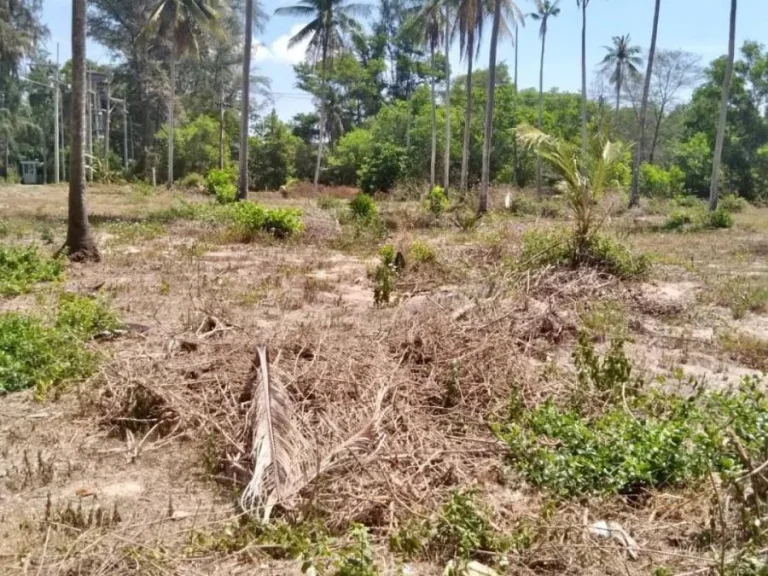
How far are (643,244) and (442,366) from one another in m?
12.2

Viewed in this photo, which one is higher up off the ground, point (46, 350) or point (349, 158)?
point (349, 158)

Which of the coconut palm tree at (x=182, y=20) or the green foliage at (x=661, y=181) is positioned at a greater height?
the coconut palm tree at (x=182, y=20)

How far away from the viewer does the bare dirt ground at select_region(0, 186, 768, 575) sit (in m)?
3.19

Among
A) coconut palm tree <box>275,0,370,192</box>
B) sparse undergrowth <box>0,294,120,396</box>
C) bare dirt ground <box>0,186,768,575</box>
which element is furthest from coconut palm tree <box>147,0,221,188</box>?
sparse undergrowth <box>0,294,120,396</box>

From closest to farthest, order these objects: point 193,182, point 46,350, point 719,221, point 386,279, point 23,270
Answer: point 46,350 < point 386,279 < point 23,270 < point 719,221 < point 193,182

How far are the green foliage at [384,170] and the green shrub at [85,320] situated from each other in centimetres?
2682

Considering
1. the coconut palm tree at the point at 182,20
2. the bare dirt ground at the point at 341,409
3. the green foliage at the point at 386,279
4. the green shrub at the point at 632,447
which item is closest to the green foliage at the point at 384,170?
the coconut palm tree at the point at 182,20

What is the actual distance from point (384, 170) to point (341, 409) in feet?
97.6

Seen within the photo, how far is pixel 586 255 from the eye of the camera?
10.0 meters

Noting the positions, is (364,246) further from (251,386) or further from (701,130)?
(701,130)

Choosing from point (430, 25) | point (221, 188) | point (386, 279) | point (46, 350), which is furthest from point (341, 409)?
point (430, 25)

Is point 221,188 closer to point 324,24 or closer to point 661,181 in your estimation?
point 324,24

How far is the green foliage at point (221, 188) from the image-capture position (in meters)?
23.2

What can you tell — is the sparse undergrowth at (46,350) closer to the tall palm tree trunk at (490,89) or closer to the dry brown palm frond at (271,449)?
the dry brown palm frond at (271,449)
